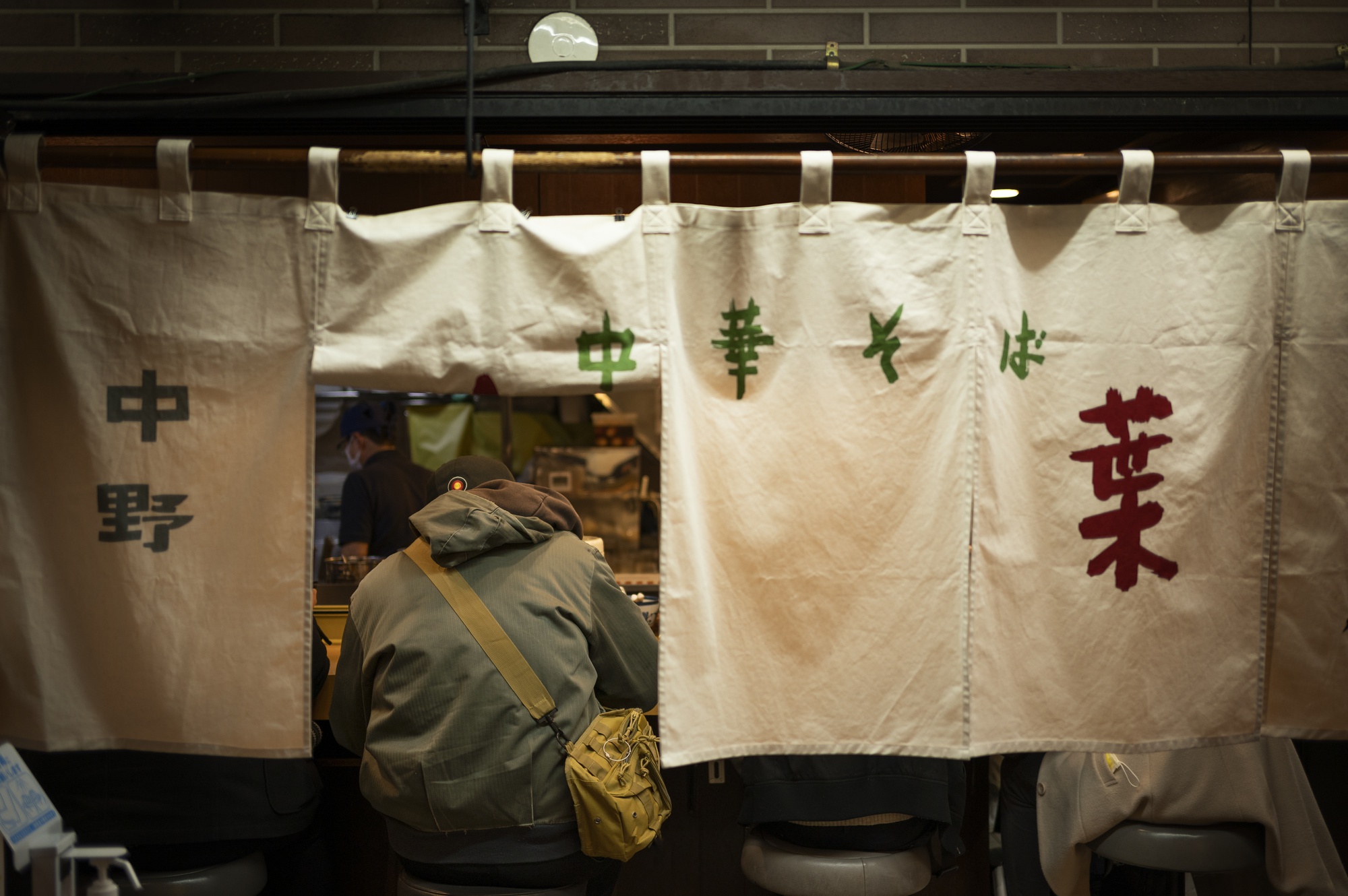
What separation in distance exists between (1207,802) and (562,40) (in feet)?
11.9

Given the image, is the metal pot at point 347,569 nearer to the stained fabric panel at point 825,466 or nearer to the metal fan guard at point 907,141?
the stained fabric panel at point 825,466

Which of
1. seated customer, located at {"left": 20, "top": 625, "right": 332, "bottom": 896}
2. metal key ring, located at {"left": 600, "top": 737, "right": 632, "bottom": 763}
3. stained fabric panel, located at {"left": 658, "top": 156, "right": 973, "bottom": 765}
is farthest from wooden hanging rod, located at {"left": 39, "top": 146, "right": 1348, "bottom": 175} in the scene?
seated customer, located at {"left": 20, "top": 625, "right": 332, "bottom": 896}

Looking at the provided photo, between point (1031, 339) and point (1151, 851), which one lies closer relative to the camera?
point (1031, 339)

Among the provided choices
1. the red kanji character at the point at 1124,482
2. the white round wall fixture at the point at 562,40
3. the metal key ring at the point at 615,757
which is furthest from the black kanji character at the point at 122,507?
the red kanji character at the point at 1124,482

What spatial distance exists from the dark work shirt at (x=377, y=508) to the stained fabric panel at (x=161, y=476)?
11.3ft

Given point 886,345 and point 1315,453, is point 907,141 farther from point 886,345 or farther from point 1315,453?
point 1315,453

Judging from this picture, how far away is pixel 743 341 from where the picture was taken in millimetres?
2691

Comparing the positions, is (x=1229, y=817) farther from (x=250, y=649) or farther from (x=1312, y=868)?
(x=250, y=649)

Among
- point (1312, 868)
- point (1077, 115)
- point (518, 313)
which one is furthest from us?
point (1312, 868)

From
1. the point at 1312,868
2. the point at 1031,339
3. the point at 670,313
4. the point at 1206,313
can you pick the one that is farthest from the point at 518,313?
the point at 1312,868

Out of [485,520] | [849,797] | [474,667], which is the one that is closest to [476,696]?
[474,667]

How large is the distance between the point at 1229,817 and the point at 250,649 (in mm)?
3420

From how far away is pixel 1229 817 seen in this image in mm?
3178

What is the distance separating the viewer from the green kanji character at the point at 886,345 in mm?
2680
